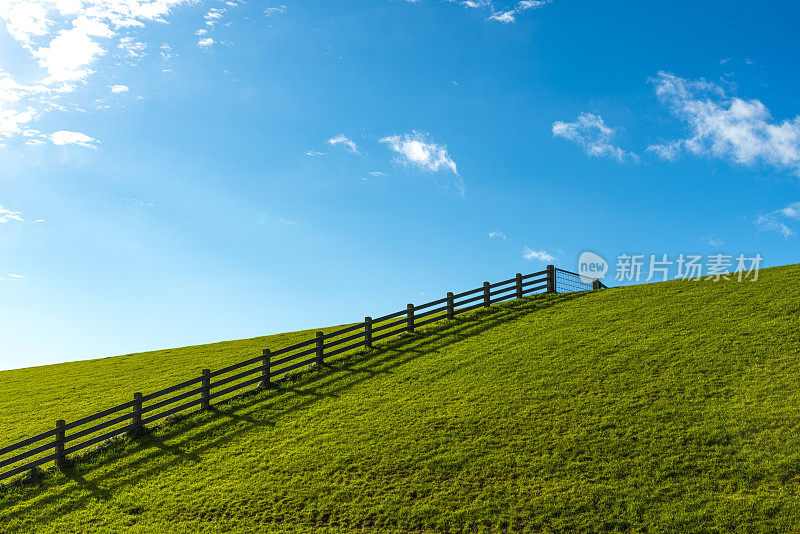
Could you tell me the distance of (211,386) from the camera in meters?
20.7

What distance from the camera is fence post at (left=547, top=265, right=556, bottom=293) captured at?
31516 millimetres

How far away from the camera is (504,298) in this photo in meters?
29.8

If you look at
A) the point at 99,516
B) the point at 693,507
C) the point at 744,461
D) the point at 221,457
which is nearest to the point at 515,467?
the point at 693,507

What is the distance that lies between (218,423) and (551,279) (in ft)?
63.0

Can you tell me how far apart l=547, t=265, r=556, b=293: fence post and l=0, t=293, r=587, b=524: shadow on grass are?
14.0ft

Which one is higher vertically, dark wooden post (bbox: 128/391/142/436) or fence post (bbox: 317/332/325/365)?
fence post (bbox: 317/332/325/365)

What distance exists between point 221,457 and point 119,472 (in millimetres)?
2987

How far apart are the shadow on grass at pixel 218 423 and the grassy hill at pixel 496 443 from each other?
85mm

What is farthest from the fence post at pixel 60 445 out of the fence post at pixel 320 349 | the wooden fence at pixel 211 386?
the fence post at pixel 320 349

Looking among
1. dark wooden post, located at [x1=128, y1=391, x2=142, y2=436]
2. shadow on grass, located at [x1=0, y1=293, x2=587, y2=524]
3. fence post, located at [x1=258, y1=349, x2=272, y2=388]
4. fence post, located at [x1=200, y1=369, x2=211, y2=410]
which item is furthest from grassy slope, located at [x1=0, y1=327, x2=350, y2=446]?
fence post, located at [x1=258, y1=349, x2=272, y2=388]

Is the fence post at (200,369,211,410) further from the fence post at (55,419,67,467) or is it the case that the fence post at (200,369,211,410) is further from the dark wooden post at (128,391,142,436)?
the fence post at (55,419,67,467)

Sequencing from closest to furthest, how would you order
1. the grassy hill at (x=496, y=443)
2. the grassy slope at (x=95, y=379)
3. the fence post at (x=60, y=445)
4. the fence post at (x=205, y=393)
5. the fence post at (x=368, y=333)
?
the grassy hill at (x=496, y=443) < the fence post at (x=60, y=445) < the fence post at (x=205, y=393) < the grassy slope at (x=95, y=379) < the fence post at (x=368, y=333)

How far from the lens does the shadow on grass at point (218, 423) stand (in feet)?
52.9

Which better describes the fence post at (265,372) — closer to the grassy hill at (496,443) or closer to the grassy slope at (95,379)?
the grassy hill at (496,443)
